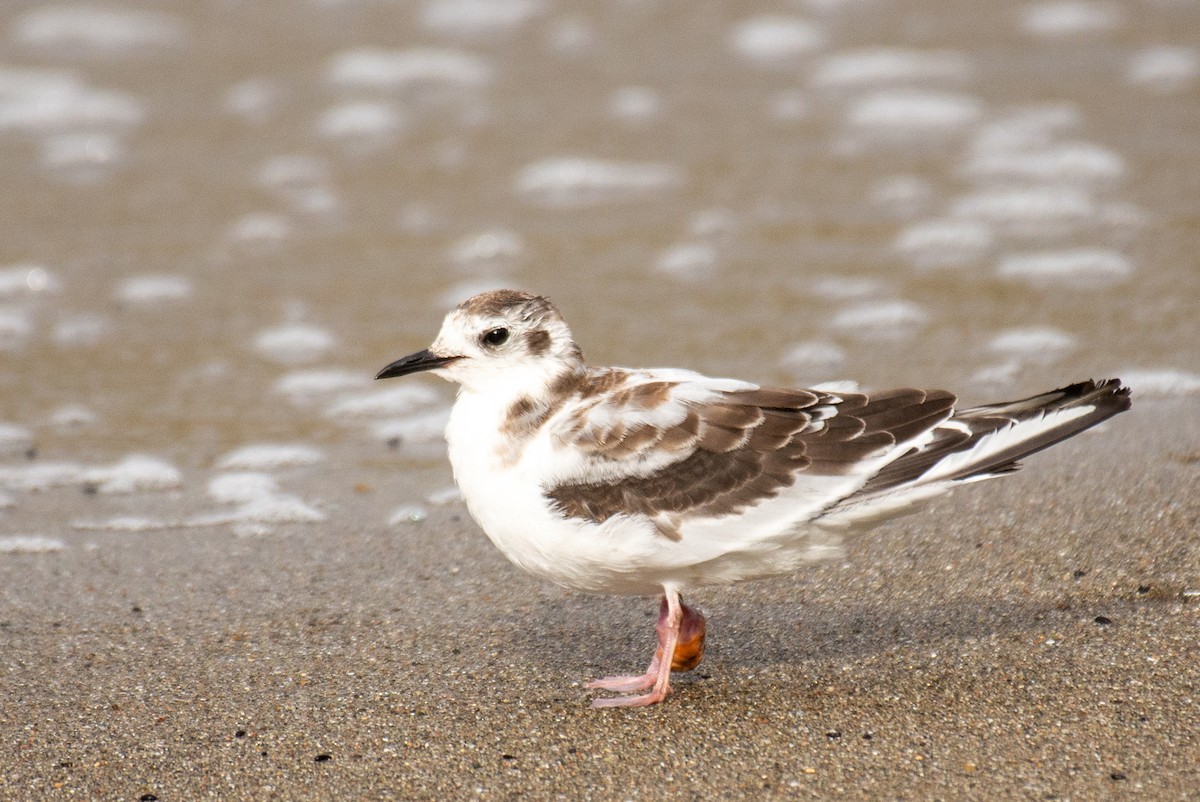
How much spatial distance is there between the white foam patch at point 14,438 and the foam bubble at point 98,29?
A: 5269 mm

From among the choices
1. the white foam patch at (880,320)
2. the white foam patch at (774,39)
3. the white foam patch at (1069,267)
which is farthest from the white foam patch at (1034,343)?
the white foam patch at (774,39)

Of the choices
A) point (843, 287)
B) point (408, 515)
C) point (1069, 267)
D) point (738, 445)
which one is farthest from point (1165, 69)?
point (738, 445)

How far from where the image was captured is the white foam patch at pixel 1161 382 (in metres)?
6.38

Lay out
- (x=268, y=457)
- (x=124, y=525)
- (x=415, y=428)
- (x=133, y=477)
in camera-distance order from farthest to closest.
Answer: (x=415, y=428) → (x=268, y=457) → (x=133, y=477) → (x=124, y=525)

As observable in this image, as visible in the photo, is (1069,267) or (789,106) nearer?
(1069,267)

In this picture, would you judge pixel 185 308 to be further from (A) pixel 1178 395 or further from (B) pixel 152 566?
(A) pixel 1178 395

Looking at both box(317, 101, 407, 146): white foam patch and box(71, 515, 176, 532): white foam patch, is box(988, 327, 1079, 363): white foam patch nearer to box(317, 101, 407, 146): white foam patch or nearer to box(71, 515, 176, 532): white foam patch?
box(71, 515, 176, 532): white foam patch

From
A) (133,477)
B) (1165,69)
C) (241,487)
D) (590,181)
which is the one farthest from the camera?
(1165,69)

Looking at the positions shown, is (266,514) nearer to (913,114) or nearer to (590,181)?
(590,181)

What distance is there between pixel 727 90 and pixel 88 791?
748cm

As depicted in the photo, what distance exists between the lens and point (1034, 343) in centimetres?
702

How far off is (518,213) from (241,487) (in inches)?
132

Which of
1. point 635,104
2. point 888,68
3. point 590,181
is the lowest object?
point 590,181

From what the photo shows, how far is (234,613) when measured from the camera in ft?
16.6
